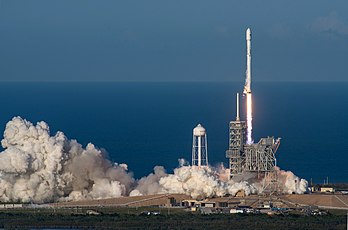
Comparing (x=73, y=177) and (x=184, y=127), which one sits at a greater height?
(x=184, y=127)

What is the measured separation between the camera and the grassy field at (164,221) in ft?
216

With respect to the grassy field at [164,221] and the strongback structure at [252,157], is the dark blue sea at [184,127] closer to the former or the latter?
the strongback structure at [252,157]

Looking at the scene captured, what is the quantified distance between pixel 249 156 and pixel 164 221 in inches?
477

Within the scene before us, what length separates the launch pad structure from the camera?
257 feet

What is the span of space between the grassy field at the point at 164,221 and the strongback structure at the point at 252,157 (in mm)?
8182

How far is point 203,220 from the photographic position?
67562 mm

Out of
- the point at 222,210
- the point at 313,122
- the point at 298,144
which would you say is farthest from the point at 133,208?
the point at 313,122

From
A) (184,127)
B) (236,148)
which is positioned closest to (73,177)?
(236,148)

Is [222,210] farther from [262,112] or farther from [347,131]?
[262,112]

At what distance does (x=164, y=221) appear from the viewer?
67.5m

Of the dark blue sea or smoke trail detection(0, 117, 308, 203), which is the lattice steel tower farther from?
the dark blue sea

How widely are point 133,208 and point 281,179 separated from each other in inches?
344

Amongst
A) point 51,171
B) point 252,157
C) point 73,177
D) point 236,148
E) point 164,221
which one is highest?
point 236,148

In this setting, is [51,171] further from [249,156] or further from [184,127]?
[184,127]
